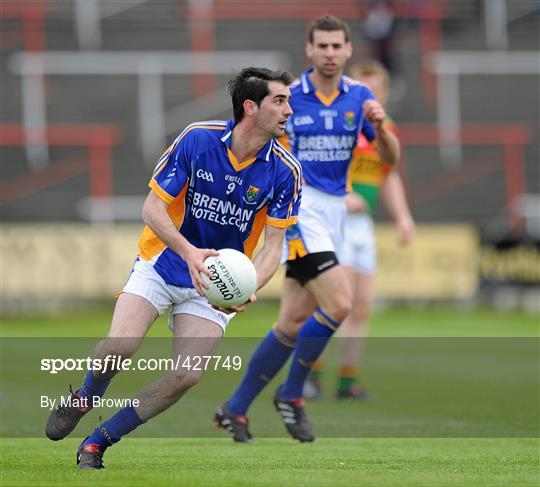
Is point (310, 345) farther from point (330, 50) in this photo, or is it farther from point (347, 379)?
point (347, 379)

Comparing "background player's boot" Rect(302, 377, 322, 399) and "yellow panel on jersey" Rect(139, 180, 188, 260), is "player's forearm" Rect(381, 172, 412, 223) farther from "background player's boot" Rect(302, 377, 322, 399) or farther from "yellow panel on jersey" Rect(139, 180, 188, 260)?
"yellow panel on jersey" Rect(139, 180, 188, 260)

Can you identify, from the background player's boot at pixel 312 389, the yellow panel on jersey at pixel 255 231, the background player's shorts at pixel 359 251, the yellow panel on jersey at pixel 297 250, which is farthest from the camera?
the background player's shorts at pixel 359 251

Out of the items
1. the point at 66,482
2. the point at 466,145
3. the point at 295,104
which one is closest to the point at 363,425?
the point at 295,104

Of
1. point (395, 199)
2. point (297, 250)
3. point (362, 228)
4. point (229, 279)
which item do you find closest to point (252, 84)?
point (229, 279)

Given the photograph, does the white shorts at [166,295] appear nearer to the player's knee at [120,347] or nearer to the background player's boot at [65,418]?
the player's knee at [120,347]

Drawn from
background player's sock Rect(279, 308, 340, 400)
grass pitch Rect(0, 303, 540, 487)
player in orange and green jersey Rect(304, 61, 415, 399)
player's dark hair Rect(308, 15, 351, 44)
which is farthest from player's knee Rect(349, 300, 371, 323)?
player's dark hair Rect(308, 15, 351, 44)

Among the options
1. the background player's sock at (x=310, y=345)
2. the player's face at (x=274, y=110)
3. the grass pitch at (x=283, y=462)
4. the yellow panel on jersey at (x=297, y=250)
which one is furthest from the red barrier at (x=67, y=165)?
the player's face at (x=274, y=110)

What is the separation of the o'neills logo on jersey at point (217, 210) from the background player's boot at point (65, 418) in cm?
125

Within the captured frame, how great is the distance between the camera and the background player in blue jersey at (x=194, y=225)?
23.4 feet

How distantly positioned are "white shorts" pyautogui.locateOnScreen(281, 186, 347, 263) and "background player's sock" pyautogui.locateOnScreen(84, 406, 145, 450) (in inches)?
95.6

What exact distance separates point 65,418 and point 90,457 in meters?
0.30

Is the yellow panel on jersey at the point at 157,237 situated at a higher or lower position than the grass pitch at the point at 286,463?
higher

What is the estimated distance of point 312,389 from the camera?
1156 centimetres

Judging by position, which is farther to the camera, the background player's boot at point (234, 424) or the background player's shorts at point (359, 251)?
the background player's shorts at point (359, 251)
